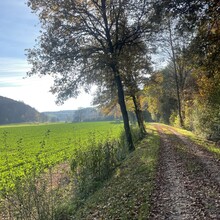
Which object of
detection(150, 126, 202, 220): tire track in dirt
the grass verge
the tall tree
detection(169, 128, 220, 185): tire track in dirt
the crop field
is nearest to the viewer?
detection(150, 126, 202, 220): tire track in dirt

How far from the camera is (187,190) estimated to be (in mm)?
8102

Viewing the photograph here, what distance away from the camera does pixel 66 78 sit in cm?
1858

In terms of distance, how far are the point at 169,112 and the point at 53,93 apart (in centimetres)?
4289

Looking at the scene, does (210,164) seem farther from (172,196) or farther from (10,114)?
(10,114)

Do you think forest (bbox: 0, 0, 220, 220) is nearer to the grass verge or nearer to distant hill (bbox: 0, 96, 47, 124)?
the grass verge

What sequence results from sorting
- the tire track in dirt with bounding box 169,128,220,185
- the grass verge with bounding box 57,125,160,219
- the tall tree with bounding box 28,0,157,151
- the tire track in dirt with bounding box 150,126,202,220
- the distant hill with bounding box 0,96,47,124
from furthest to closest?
1. the distant hill with bounding box 0,96,47,124
2. the tall tree with bounding box 28,0,157,151
3. the tire track in dirt with bounding box 169,128,220,185
4. the grass verge with bounding box 57,125,160,219
5. the tire track in dirt with bounding box 150,126,202,220

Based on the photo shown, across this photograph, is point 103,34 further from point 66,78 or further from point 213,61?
point 213,61

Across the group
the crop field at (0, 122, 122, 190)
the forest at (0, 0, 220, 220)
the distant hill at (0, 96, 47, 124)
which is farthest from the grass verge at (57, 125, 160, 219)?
the distant hill at (0, 96, 47, 124)

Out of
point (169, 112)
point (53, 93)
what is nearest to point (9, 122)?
point (169, 112)

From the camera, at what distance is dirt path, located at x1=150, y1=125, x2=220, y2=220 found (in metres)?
6.49

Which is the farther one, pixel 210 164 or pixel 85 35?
pixel 85 35

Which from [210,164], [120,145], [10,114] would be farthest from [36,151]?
[10,114]

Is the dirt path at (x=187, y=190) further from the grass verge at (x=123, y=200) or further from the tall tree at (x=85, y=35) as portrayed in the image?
the tall tree at (x=85, y=35)

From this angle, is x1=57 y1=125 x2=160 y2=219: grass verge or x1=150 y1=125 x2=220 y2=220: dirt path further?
x1=57 y1=125 x2=160 y2=219: grass verge
